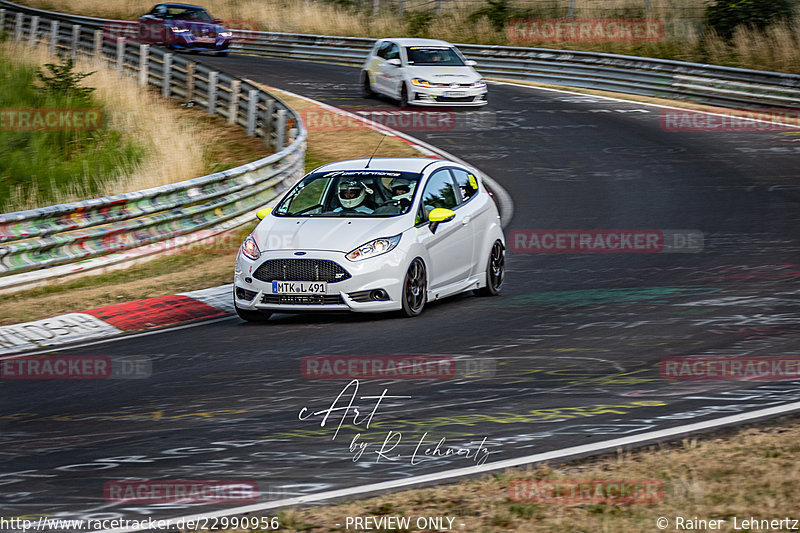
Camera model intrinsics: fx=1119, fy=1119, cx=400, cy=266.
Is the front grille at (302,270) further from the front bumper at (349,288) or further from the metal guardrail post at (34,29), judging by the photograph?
the metal guardrail post at (34,29)

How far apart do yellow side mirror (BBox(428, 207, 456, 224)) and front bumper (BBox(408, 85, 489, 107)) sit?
15.4m

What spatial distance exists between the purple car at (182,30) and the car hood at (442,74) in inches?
523

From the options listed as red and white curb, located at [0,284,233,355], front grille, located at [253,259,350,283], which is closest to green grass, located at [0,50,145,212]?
red and white curb, located at [0,284,233,355]

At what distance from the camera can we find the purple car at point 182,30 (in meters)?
37.6

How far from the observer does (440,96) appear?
26656 millimetres

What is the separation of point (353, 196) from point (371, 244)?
3.43 ft

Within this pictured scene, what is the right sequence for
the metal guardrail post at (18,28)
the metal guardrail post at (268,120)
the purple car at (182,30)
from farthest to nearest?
1. the metal guardrail post at (18,28)
2. the purple car at (182,30)
3. the metal guardrail post at (268,120)

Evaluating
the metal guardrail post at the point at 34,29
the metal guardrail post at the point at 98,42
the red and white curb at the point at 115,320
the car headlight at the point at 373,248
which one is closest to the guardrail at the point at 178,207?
the red and white curb at the point at 115,320

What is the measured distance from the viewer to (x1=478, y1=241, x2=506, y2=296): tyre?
1238cm

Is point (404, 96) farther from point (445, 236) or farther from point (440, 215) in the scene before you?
point (440, 215)

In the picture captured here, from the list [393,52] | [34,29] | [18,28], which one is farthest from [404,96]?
[18,28]

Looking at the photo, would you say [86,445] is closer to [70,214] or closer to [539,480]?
[539,480]

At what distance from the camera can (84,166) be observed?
18328 mm

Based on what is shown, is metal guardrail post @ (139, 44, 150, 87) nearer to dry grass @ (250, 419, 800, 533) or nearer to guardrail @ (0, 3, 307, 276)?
guardrail @ (0, 3, 307, 276)
